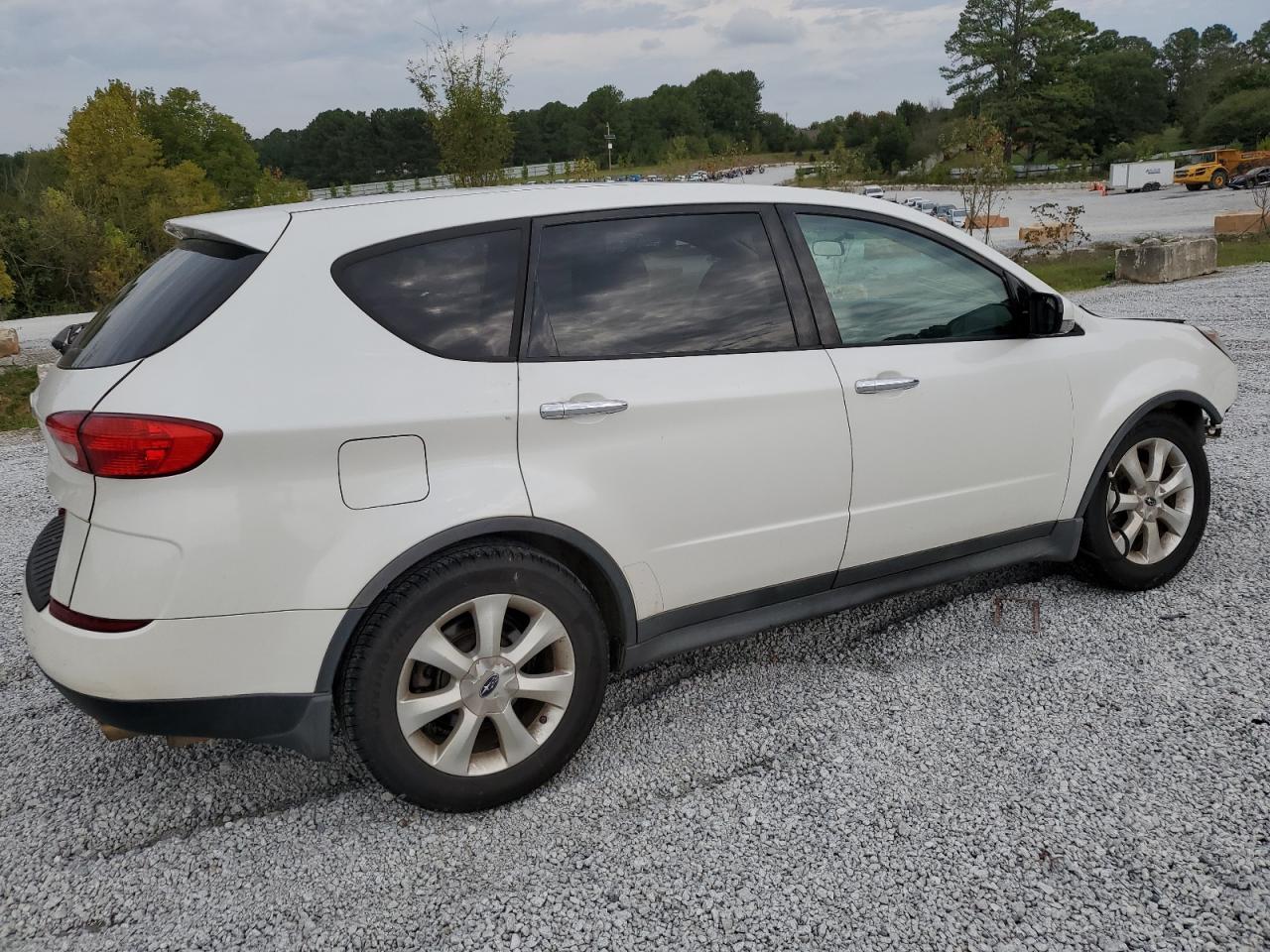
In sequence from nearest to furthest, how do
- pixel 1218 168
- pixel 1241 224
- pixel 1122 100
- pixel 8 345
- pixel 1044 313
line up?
1. pixel 1044 313
2. pixel 8 345
3. pixel 1241 224
4. pixel 1218 168
5. pixel 1122 100

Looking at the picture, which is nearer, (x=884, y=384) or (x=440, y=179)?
(x=884, y=384)

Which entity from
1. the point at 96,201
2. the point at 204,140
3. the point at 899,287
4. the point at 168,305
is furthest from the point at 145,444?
the point at 204,140

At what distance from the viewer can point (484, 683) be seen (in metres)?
2.58

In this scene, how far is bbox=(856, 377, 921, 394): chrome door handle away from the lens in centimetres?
307

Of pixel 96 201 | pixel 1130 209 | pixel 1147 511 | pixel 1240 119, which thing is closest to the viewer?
pixel 1147 511

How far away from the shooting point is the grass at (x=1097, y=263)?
50.3ft

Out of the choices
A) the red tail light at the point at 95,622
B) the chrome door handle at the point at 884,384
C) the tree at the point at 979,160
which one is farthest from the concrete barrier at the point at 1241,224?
the red tail light at the point at 95,622

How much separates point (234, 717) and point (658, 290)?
169 cm

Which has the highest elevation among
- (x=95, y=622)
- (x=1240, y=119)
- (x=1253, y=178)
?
(x=1240, y=119)

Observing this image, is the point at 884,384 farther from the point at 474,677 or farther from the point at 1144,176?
the point at 1144,176

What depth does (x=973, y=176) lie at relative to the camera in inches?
713

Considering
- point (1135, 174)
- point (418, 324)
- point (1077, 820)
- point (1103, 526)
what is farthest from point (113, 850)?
point (1135, 174)

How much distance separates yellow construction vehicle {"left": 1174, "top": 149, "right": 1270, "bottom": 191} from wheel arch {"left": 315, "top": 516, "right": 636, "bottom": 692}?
51.9 m

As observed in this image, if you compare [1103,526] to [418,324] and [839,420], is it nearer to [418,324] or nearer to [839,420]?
[839,420]
